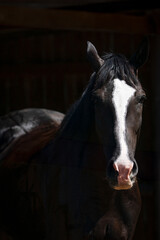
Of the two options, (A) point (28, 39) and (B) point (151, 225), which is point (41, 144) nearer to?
(B) point (151, 225)

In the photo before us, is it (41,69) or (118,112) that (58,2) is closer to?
(41,69)

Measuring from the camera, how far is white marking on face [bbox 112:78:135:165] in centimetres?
160

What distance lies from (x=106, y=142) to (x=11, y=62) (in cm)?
178

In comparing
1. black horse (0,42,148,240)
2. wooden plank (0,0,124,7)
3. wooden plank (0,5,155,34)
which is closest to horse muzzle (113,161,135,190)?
black horse (0,42,148,240)

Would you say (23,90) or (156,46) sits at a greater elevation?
(156,46)

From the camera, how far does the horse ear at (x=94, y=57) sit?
176 cm

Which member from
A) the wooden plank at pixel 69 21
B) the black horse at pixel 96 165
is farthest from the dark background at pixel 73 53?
the black horse at pixel 96 165

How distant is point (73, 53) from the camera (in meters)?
3.17

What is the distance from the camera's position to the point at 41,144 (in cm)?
218

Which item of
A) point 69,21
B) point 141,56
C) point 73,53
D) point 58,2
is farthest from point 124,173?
point 73,53

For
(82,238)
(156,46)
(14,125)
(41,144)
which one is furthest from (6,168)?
(156,46)

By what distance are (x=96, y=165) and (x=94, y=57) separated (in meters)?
0.37

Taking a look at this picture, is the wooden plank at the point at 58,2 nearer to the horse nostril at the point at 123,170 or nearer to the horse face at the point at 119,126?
Result: the horse face at the point at 119,126

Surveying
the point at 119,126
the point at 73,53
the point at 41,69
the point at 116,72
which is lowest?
the point at 41,69
